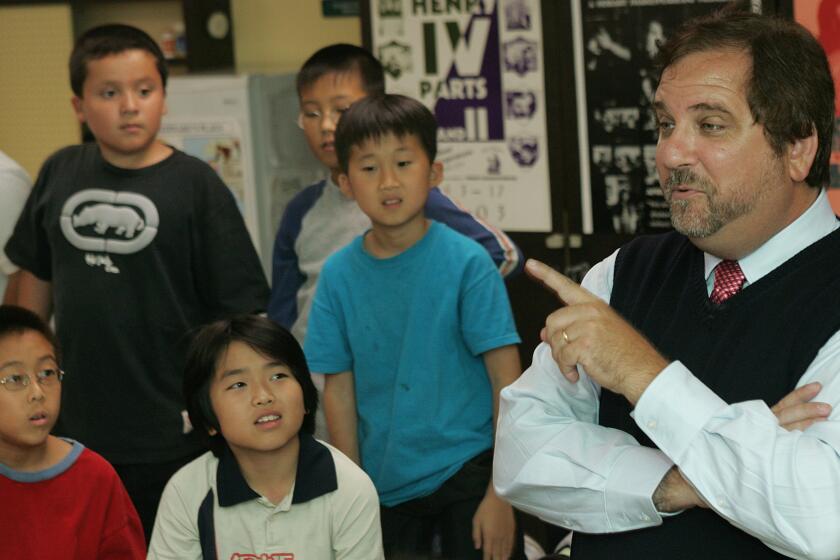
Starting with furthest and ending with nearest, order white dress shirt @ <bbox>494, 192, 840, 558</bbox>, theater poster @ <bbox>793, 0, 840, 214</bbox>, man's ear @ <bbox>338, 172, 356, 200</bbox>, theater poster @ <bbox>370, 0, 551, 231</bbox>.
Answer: theater poster @ <bbox>370, 0, 551, 231</bbox> → theater poster @ <bbox>793, 0, 840, 214</bbox> → man's ear @ <bbox>338, 172, 356, 200</bbox> → white dress shirt @ <bbox>494, 192, 840, 558</bbox>

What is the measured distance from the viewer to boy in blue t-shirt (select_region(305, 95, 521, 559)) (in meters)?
2.54

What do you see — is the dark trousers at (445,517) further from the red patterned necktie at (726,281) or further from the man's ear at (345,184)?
the red patterned necktie at (726,281)

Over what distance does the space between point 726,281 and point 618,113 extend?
2115mm

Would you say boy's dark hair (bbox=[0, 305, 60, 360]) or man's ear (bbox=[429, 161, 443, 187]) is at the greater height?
man's ear (bbox=[429, 161, 443, 187])

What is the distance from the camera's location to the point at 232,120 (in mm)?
4785

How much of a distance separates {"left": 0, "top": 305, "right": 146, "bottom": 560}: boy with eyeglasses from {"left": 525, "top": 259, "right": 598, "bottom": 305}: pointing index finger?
4.09 ft

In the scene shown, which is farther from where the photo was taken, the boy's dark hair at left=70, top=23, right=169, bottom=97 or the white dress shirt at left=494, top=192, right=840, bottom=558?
the boy's dark hair at left=70, top=23, right=169, bottom=97

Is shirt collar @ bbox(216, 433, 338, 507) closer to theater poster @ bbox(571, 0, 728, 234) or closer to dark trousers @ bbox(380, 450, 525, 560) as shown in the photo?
dark trousers @ bbox(380, 450, 525, 560)

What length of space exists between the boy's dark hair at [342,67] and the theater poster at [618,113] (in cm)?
92

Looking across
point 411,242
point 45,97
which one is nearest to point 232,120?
point 45,97

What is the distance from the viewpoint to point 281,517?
2.47 metres

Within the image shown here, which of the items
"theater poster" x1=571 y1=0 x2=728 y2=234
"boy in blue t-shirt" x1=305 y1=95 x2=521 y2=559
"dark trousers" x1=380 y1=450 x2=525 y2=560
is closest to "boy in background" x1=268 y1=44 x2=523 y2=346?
"boy in blue t-shirt" x1=305 y1=95 x2=521 y2=559

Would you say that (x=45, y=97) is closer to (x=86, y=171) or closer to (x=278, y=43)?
(x=278, y=43)

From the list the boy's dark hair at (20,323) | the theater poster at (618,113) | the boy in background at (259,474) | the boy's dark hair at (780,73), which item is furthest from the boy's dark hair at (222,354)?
the theater poster at (618,113)
